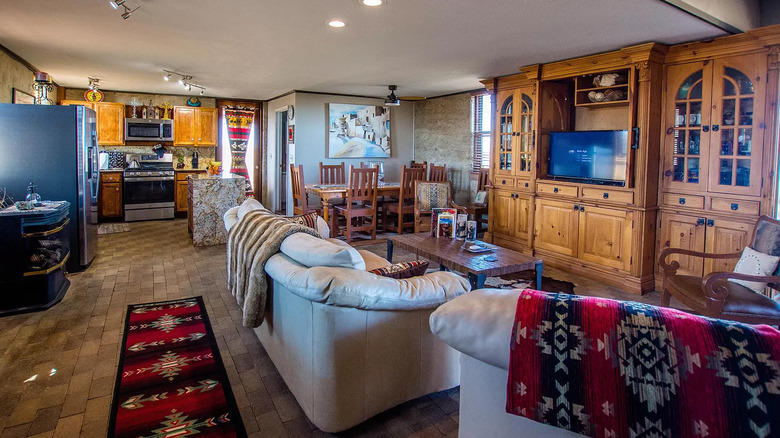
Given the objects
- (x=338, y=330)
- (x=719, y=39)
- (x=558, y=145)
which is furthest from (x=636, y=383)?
(x=558, y=145)

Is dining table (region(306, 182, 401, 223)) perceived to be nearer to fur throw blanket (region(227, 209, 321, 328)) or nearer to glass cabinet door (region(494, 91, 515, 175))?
glass cabinet door (region(494, 91, 515, 175))

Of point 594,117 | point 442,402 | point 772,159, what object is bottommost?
point 442,402

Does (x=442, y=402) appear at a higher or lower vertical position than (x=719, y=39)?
lower

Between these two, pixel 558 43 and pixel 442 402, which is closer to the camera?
pixel 442 402

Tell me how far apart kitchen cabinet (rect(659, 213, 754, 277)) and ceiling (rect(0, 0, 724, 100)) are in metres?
1.61

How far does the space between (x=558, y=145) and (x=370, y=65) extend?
242cm

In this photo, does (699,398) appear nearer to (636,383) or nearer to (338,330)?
(636,383)

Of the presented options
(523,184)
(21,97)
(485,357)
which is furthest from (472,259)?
(21,97)

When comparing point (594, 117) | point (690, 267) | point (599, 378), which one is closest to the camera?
point (599, 378)

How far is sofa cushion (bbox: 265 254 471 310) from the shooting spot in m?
2.02

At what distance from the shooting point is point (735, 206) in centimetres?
392

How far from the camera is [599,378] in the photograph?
1.09 meters

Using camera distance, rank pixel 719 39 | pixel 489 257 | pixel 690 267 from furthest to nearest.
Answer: pixel 690 267, pixel 719 39, pixel 489 257

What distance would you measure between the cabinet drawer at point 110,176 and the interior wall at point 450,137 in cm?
544
